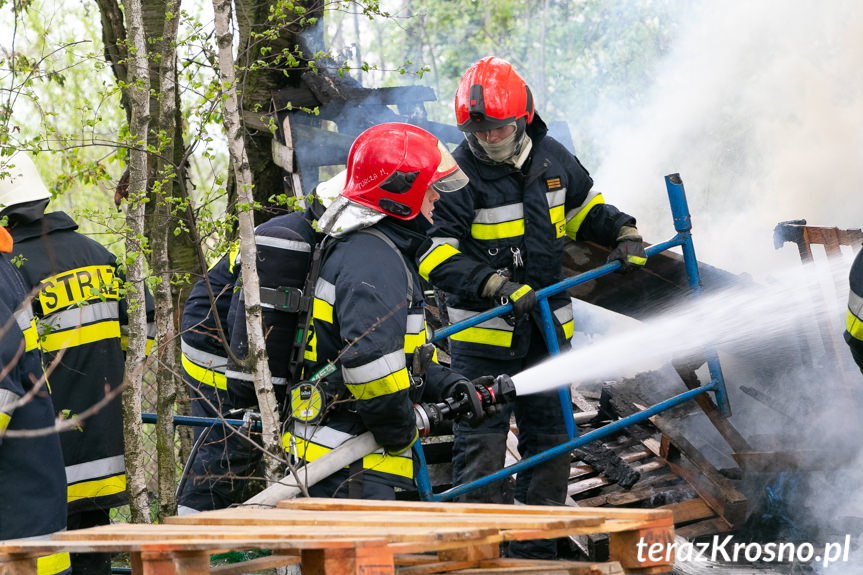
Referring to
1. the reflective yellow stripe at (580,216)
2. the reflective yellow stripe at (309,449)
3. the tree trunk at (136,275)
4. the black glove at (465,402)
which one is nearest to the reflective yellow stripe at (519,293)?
the black glove at (465,402)

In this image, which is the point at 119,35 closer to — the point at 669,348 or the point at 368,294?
the point at 368,294

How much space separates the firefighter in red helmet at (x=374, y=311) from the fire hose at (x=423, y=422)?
0.23ft

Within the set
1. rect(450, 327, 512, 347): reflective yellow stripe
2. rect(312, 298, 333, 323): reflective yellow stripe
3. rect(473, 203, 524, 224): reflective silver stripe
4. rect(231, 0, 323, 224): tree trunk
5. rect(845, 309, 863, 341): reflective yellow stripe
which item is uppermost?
rect(231, 0, 323, 224): tree trunk

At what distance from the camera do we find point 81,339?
148 inches

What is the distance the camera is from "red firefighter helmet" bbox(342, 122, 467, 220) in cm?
350

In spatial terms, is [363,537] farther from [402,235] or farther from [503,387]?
[503,387]

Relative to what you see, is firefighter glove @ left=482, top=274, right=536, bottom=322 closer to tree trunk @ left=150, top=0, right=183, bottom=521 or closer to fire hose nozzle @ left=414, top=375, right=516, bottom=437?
fire hose nozzle @ left=414, top=375, right=516, bottom=437

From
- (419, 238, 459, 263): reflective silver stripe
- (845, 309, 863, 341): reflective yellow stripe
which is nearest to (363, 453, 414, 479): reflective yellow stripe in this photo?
(419, 238, 459, 263): reflective silver stripe

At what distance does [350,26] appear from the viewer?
83.8ft

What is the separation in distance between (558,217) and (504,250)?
346 mm

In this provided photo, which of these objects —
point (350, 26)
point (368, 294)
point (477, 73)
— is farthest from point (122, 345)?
point (350, 26)

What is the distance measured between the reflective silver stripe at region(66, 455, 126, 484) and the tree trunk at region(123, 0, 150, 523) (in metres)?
0.09

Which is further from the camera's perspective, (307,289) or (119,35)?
(119,35)

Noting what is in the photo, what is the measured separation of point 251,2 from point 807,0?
756 centimetres
